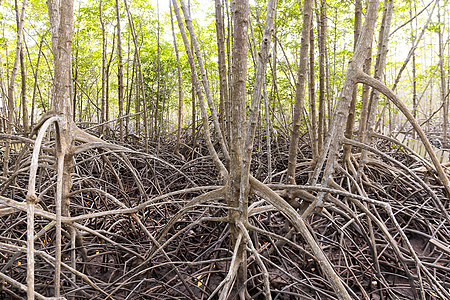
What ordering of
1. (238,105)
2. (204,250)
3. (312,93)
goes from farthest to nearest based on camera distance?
(312,93) → (204,250) → (238,105)

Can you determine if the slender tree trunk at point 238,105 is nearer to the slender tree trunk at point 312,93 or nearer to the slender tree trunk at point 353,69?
the slender tree trunk at point 353,69

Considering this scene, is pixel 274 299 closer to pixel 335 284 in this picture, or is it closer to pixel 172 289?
pixel 172 289

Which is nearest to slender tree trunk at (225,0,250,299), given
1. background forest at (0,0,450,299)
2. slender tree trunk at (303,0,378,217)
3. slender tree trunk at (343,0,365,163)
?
background forest at (0,0,450,299)

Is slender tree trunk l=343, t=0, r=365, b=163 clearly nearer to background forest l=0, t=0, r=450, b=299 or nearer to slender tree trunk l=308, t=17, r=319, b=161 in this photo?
background forest l=0, t=0, r=450, b=299

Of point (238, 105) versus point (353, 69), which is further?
point (353, 69)

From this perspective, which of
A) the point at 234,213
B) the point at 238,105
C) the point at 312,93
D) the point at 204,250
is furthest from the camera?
the point at 312,93

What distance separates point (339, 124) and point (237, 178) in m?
0.58

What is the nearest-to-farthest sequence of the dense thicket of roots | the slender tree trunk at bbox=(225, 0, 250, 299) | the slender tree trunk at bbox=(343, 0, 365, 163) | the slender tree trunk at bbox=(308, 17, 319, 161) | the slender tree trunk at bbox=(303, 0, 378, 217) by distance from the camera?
1. the slender tree trunk at bbox=(225, 0, 250, 299)
2. the slender tree trunk at bbox=(303, 0, 378, 217)
3. the dense thicket of roots
4. the slender tree trunk at bbox=(343, 0, 365, 163)
5. the slender tree trunk at bbox=(308, 17, 319, 161)

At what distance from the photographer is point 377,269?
1.82 meters

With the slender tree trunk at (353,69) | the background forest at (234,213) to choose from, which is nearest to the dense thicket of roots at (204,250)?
the background forest at (234,213)

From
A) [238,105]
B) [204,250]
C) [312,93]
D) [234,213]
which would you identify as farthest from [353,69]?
[204,250]

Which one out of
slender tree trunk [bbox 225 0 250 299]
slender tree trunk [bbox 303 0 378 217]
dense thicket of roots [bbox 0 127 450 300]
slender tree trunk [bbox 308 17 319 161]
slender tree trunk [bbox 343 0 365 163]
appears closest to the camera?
slender tree trunk [bbox 225 0 250 299]

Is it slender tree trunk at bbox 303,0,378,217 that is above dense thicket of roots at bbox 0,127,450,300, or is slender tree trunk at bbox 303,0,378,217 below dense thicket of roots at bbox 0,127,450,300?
above

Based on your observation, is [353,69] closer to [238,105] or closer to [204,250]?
[238,105]
